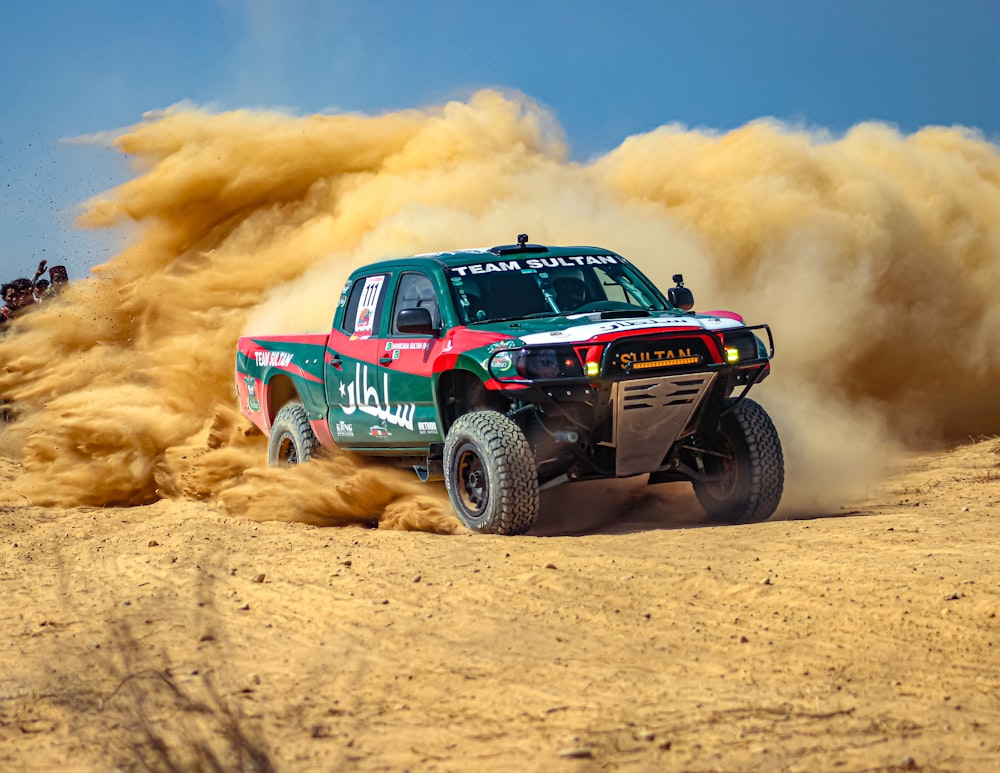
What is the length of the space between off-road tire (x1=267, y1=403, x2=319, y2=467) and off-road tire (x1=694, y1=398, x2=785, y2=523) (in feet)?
10.0

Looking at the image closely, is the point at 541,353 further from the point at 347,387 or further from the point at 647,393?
the point at 347,387

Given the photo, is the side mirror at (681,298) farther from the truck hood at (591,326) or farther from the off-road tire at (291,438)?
the off-road tire at (291,438)

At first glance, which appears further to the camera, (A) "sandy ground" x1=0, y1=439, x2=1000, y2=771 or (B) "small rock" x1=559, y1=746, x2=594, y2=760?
(A) "sandy ground" x1=0, y1=439, x2=1000, y2=771

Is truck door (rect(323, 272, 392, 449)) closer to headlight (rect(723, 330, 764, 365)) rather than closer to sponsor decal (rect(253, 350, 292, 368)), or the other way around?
sponsor decal (rect(253, 350, 292, 368))

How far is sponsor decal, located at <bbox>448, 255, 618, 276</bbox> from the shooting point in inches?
328

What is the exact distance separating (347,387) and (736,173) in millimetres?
7091

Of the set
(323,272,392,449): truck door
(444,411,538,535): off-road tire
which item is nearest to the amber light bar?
(444,411,538,535): off-road tire

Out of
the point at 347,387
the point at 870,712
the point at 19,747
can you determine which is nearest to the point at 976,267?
→ the point at 347,387

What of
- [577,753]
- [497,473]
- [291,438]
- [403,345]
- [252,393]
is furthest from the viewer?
[252,393]

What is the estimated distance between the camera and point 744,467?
7.95 meters

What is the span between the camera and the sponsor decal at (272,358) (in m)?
10.1

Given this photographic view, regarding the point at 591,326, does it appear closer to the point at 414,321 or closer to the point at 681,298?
the point at 414,321

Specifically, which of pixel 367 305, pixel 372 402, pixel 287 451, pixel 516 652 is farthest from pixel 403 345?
pixel 516 652

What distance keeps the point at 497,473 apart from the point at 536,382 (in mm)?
584
